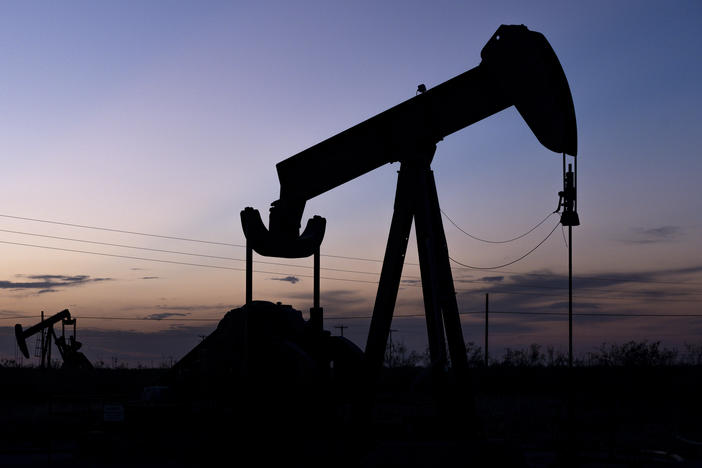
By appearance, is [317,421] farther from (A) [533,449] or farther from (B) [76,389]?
(B) [76,389]

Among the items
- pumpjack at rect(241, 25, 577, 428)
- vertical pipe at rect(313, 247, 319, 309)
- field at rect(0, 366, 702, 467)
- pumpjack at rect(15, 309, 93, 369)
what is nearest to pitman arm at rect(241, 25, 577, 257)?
pumpjack at rect(241, 25, 577, 428)

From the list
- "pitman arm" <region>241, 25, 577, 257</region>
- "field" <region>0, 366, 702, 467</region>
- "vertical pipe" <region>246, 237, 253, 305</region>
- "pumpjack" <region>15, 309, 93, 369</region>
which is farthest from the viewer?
"pumpjack" <region>15, 309, 93, 369</region>

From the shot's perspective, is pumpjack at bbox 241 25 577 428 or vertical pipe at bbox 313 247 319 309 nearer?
pumpjack at bbox 241 25 577 428

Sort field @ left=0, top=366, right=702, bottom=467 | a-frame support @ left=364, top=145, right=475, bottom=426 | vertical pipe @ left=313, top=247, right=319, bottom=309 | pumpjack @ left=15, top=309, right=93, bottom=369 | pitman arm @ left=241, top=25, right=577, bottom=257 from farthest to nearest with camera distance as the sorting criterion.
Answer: pumpjack @ left=15, top=309, right=93, bottom=369
vertical pipe @ left=313, top=247, right=319, bottom=309
a-frame support @ left=364, top=145, right=475, bottom=426
pitman arm @ left=241, top=25, right=577, bottom=257
field @ left=0, top=366, right=702, bottom=467

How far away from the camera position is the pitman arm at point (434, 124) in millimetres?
7598

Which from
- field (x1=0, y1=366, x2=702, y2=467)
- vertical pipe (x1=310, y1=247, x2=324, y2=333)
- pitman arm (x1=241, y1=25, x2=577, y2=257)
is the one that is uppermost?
pitman arm (x1=241, y1=25, x2=577, y2=257)

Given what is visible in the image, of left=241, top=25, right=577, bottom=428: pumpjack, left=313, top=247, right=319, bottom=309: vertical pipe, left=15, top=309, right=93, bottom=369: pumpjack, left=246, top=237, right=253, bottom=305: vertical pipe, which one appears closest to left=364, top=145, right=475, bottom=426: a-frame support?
left=241, top=25, right=577, bottom=428: pumpjack

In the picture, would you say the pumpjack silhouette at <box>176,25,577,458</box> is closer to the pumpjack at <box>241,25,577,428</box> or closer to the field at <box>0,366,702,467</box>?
the pumpjack at <box>241,25,577,428</box>

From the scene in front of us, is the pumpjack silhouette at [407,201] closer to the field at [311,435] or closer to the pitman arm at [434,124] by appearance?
the pitman arm at [434,124]

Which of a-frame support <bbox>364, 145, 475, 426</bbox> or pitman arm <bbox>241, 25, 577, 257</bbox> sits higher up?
pitman arm <bbox>241, 25, 577, 257</bbox>

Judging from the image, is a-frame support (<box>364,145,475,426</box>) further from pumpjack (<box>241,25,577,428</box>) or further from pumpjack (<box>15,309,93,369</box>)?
pumpjack (<box>15,309,93,369</box>)

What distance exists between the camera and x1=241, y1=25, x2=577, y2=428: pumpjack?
7617 mm

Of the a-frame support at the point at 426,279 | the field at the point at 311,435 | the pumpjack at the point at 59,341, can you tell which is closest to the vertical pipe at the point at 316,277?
the field at the point at 311,435

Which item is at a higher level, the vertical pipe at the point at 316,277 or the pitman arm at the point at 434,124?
the pitman arm at the point at 434,124
